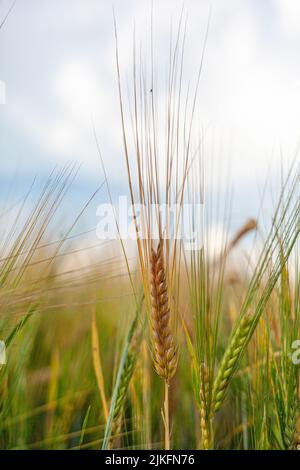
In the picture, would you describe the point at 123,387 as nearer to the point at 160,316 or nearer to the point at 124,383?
the point at 124,383

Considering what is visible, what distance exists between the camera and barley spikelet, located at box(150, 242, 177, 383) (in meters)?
0.52

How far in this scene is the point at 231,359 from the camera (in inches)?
21.6

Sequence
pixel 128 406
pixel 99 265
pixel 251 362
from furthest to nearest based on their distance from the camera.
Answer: pixel 128 406, pixel 251 362, pixel 99 265

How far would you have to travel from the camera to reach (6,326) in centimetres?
57

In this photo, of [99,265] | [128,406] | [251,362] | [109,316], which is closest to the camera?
[99,265]

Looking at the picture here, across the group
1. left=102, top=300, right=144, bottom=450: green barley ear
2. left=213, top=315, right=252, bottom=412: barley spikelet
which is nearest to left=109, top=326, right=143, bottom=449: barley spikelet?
left=102, top=300, right=144, bottom=450: green barley ear

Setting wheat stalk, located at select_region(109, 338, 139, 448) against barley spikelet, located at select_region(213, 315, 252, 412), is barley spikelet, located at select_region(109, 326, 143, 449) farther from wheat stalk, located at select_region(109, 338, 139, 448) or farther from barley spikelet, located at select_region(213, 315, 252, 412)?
barley spikelet, located at select_region(213, 315, 252, 412)

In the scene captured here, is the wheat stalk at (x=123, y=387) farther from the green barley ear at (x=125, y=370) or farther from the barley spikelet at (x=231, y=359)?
the barley spikelet at (x=231, y=359)

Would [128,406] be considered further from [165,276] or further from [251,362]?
[165,276]

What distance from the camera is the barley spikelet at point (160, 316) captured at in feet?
1.70

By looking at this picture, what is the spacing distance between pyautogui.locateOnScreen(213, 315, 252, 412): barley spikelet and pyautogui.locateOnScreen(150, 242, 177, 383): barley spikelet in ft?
0.18

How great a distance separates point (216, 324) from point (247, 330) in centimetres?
3

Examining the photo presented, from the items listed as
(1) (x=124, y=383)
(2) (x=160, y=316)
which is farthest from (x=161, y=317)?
(1) (x=124, y=383)
